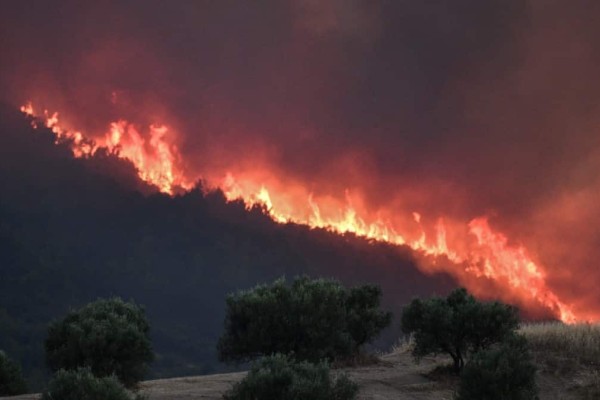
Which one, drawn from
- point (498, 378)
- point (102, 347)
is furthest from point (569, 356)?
point (102, 347)

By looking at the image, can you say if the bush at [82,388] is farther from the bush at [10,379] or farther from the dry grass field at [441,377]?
the bush at [10,379]

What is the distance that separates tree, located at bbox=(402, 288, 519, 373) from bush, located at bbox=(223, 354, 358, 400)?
1418 centimetres

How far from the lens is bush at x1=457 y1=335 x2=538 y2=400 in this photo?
28.6 meters

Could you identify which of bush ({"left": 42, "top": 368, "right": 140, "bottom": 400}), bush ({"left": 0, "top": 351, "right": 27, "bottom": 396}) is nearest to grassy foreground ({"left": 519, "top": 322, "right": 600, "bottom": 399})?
bush ({"left": 42, "top": 368, "right": 140, "bottom": 400})

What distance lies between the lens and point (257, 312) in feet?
119

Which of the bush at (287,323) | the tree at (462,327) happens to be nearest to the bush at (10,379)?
the bush at (287,323)

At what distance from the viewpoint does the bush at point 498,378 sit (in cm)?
2859

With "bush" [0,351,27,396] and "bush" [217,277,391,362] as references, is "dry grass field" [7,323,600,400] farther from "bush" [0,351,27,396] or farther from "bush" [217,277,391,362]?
"bush" [0,351,27,396]

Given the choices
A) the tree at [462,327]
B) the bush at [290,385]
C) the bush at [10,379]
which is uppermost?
the tree at [462,327]

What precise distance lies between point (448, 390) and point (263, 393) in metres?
14.8

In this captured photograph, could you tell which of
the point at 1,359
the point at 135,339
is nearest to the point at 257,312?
the point at 135,339

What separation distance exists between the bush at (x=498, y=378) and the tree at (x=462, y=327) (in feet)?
23.8

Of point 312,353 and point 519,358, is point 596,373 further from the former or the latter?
point 312,353

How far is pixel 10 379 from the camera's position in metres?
34.3
